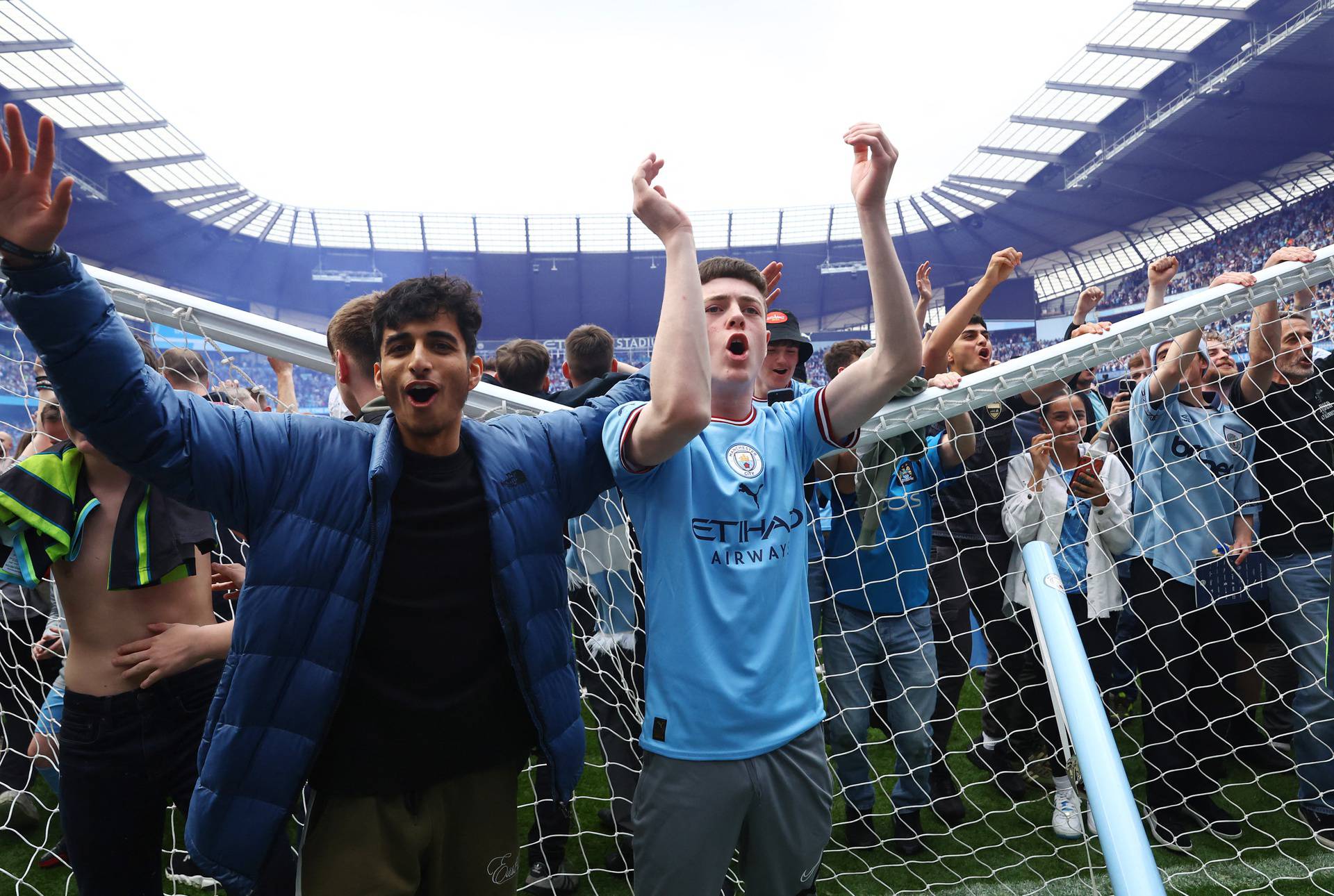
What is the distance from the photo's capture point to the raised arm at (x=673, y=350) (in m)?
1.45

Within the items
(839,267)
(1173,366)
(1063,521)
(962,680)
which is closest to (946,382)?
(1063,521)

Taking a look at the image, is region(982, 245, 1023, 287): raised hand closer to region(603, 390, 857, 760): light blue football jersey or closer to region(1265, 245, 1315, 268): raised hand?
region(1265, 245, 1315, 268): raised hand

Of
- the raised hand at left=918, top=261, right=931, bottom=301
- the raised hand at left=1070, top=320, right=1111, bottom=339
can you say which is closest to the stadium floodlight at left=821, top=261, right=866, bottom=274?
the raised hand at left=918, top=261, right=931, bottom=301

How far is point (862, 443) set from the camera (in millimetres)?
2547

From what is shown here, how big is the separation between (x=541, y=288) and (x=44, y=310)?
31.6 meters

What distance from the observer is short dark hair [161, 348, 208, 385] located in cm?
266

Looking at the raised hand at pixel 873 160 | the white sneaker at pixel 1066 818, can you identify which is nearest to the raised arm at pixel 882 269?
the raised hand at pixel 873 160

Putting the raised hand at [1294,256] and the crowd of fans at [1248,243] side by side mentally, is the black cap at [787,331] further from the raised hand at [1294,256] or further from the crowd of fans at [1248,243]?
the crowd of fans at [1248,243]

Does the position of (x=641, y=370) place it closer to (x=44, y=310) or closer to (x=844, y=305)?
(x=44, y=310)

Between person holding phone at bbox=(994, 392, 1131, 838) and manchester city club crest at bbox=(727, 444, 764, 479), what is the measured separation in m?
1.71

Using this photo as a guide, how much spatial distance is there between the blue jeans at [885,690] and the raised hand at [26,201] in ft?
8.58

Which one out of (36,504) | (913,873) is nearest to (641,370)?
(36,504)

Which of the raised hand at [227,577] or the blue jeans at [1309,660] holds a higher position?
the raised hand at [227,577]

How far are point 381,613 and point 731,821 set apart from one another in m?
0.76
